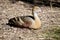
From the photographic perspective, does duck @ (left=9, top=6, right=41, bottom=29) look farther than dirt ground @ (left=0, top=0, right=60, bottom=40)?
Yes

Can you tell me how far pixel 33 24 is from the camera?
625cm

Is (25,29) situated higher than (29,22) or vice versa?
(29,22)

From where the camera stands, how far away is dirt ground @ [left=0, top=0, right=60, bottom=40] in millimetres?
5781

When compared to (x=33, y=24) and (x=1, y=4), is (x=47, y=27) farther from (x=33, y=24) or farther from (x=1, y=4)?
(x=1, y=4)

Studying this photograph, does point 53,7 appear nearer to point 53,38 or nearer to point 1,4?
point 1,4

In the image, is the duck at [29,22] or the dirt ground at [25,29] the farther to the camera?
the duck at [29,22]

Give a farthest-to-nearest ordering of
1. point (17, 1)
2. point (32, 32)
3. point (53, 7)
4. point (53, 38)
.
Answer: point (17, 1), point (53, 7), point (32, 32), point (53, 38)

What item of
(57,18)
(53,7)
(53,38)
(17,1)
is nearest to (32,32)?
(53,38)

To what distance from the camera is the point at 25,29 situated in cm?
625

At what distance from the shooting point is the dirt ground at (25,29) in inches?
228

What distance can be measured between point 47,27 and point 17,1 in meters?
2.87

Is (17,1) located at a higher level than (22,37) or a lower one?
higher

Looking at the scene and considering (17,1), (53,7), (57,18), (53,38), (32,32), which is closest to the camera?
(53,38)

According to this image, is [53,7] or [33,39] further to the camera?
[53,7]
